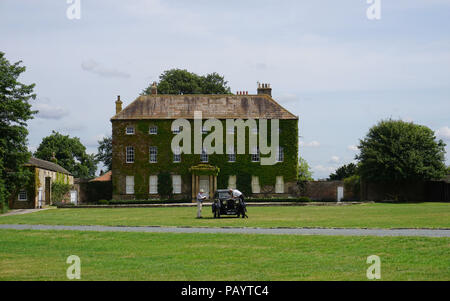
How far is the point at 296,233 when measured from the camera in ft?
65.5

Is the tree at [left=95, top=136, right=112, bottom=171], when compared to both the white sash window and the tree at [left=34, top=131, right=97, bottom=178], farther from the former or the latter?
the white sash window

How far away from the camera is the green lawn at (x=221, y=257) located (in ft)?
38.7

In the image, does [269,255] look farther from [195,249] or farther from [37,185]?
[37,185]

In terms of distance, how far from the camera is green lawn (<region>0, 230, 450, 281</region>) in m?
11.8

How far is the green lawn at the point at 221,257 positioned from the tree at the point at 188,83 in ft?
194

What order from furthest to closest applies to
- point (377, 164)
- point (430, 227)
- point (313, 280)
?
point (377, 164) < point (430, 227) < point (313, 280)

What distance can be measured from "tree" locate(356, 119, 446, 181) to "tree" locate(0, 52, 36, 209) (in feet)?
110

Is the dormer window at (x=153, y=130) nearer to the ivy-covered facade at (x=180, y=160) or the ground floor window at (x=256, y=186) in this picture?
the ivy-covered facade at (x=180, y=160)

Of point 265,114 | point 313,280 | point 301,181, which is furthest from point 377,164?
point 313,280

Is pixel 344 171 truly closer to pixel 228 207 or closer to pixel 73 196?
pixel 73 196

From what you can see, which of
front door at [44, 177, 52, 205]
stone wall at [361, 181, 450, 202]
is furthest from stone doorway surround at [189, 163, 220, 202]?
stone wall at [361, 181, 450, 202]

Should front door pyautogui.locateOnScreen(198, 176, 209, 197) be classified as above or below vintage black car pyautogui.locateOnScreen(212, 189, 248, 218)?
above

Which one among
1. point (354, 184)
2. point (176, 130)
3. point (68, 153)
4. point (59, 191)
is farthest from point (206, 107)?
point (68, 153)

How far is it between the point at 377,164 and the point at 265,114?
494 inches
